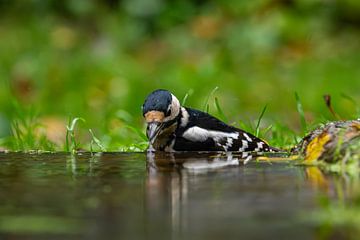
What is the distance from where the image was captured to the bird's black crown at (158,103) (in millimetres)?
5586

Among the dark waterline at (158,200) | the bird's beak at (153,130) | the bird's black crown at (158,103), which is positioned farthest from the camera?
the bird's black crown at (158,103)

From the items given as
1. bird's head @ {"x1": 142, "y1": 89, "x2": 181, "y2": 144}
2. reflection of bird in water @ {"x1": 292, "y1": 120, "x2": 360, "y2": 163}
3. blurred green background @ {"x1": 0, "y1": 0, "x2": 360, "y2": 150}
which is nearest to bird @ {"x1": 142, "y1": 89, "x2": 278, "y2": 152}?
bird's head @ {"x1": 142, "y1": 89, "x2": 181, "y2": 144}

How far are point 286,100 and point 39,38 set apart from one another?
3.91 m

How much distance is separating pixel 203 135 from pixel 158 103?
0.32m

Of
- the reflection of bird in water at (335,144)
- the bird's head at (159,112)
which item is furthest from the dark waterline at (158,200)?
the bird's head at (159,112)

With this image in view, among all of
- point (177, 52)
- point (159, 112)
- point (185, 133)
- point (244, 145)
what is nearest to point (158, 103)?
point (159, 112)

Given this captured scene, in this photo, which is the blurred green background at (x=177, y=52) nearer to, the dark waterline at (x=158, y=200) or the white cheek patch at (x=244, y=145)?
the white cheek patch at (x=244, y=145)

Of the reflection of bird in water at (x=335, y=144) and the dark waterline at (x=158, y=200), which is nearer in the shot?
the dark waterline at (x=158, y=200)

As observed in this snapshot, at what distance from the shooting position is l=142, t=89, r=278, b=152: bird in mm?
5512

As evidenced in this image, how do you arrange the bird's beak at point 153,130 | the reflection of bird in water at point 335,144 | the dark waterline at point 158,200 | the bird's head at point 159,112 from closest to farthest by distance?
the dark waterline at point 158,200 → the reflection of bird in water at point 335,144 → the bird's beak at point 153,130 → the bird's head at point 159,112

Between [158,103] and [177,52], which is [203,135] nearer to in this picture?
[158,103]

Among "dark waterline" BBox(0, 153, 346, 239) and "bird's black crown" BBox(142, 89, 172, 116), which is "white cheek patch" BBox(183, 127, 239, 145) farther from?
"dark waterline" BBox(0, 153, 346, 239)

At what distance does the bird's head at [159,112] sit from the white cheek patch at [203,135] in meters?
0.16

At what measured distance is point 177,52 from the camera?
1268 cm
